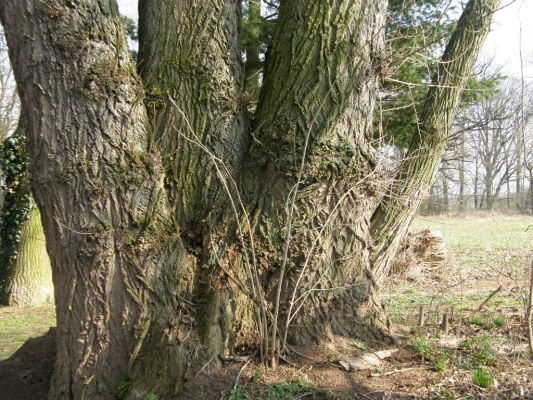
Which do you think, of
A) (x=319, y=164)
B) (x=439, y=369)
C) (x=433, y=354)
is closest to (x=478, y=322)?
(x=433, y=354)

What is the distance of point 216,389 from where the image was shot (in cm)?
289

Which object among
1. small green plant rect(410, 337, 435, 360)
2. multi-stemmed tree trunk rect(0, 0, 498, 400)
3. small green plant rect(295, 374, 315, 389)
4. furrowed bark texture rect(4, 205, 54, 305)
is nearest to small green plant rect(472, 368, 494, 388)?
small green plant rect(410, 337, 435, 360)

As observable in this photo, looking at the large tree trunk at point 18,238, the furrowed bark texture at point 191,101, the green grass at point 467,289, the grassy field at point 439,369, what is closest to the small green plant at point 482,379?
the grassy field at point 439,369

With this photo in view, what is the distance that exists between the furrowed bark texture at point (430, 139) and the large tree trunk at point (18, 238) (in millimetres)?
7518

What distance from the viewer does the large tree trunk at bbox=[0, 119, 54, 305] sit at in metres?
9.05

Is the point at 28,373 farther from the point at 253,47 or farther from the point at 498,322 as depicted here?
the point at 253,47

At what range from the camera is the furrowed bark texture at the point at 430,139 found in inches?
175

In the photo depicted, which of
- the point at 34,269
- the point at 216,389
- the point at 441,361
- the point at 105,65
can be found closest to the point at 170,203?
the point at 105,65

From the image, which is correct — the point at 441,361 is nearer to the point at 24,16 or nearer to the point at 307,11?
the point at 307,11

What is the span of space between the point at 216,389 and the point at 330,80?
7.61 ft

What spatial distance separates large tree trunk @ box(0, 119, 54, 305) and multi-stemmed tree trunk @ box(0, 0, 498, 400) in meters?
6.66

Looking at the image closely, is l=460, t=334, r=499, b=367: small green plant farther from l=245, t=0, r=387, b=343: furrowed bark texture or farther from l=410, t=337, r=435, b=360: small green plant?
l=245, t=0, r=387, b=343: furrowed bark texture

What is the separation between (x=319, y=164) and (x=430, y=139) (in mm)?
1905

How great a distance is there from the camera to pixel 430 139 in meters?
4.58
